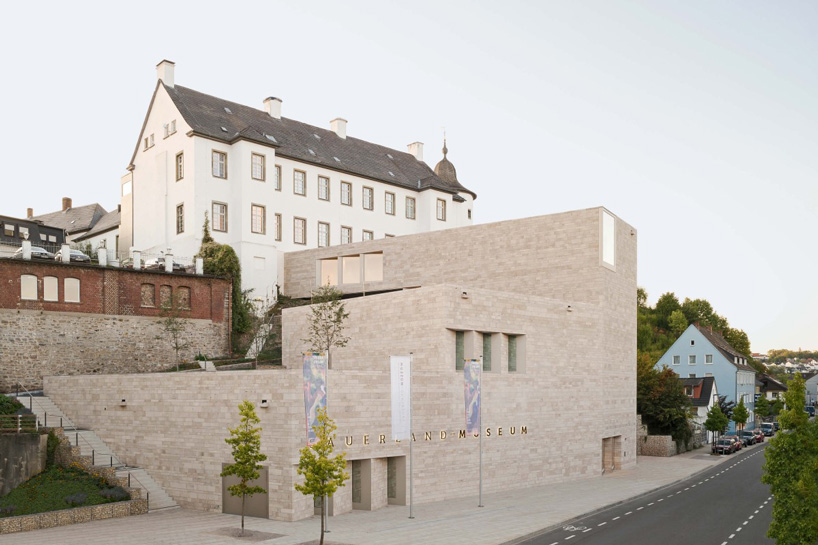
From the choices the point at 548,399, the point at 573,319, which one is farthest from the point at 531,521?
the point at 573,319

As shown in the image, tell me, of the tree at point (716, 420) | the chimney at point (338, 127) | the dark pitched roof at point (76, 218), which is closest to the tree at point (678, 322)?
the tree at point (716, 420)

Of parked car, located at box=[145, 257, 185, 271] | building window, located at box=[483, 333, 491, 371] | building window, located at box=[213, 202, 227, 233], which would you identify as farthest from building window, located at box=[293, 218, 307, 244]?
building window, located at box=[483, 333, 491, 371]

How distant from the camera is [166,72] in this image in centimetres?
4928

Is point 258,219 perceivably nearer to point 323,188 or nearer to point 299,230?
point 299,230

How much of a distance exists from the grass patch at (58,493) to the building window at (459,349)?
1347cm

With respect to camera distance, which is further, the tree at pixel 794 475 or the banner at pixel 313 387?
the banner at pixel 313 387

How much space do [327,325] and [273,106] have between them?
28360 mm

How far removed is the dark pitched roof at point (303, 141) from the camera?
157 ft

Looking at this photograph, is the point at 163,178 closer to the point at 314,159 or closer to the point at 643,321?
the point at 314,159

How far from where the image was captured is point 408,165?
208 ft

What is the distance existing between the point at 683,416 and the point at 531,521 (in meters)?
29.5

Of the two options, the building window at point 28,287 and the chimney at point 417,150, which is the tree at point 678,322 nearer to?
the chimney at point 417,150

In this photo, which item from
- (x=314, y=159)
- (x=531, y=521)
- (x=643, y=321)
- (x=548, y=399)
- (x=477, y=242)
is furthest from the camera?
(x=643, y=321)

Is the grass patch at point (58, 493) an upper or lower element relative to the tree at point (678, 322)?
lower
